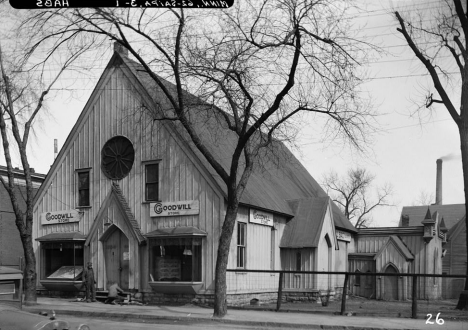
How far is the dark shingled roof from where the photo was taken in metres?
25.6

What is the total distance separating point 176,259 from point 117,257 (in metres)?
3.16

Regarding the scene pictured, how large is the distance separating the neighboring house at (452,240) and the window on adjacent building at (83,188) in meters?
18.7

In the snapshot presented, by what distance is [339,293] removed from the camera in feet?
109

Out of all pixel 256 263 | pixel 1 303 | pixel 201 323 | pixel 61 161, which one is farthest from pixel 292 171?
pixel 1 303

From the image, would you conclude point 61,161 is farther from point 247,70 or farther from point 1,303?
point 1,303

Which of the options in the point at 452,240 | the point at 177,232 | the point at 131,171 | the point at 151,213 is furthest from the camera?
the point at 452,240

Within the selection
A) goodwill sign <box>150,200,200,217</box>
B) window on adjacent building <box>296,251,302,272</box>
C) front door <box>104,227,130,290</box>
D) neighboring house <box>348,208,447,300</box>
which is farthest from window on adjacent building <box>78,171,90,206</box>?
neighboring house <box>348,208,447,300</box>

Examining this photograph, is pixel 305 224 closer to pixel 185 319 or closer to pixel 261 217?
pixel 261 217

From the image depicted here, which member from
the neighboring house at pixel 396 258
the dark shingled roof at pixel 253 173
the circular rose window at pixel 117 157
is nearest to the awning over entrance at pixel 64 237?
the circular rose window at pixel 117 157

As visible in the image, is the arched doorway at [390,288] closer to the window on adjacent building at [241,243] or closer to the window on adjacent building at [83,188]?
the window on adjacent building at [241,243]

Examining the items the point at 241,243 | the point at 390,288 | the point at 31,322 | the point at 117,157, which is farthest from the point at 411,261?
the point at 31,322

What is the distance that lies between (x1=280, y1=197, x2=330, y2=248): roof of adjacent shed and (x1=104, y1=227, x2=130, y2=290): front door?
746 centimetres

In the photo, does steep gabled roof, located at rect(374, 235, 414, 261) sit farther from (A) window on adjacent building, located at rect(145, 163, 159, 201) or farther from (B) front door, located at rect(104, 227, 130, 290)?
(B) front door, located at rect(104, 227, 130, 290)

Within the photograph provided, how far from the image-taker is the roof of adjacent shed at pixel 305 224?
96.0 ft
